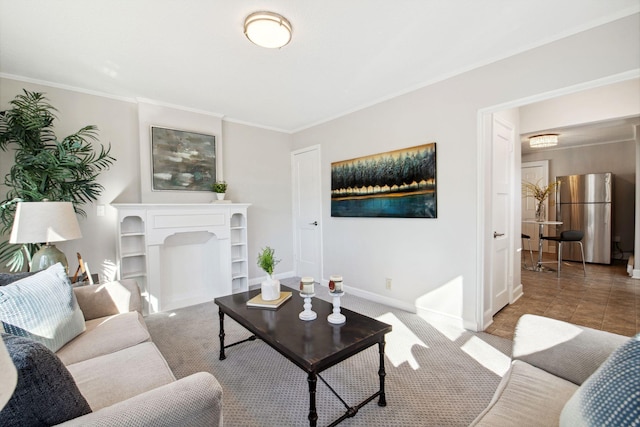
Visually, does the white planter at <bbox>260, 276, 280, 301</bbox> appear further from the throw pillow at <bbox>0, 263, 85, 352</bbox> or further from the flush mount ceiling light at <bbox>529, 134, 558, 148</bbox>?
the flush mount ceiling light at <bbox>529, 134, 558, 148</bbox>

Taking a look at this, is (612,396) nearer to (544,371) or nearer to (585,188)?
(544,371)

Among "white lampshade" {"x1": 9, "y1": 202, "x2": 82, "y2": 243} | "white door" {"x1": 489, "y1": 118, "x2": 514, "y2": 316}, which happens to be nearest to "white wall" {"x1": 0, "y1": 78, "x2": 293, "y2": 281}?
"white lampshade" {"x1": 9, "y1": 202, "x2": 82, "y2": 243}

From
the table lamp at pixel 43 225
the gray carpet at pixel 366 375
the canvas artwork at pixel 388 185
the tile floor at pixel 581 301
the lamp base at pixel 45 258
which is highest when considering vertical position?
the canvas artwork at pixel 388 185

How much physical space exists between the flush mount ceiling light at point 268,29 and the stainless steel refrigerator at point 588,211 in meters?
6.42

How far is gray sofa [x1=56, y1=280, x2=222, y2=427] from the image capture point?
0.83 m

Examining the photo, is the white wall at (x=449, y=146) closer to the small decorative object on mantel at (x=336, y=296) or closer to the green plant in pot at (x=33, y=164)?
the small decorative object on mantel at (x=336, y=296)

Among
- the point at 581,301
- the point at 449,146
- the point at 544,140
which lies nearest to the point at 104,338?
the point at 449,146

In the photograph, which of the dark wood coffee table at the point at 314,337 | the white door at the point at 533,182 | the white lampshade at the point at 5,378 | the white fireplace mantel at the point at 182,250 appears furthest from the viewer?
the white door at the point at 533,182

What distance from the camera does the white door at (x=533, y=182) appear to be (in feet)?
20.5

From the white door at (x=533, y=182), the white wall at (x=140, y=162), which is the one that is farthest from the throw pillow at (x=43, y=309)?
the white door at (x=533, y=182)

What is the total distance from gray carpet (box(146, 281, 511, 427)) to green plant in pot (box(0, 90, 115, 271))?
1.51 meters

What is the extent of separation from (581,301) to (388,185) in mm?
2729

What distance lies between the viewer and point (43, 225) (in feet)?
6.64

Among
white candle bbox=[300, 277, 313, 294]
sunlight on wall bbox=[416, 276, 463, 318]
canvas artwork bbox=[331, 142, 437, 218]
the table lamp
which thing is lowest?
sunlight on wall bbox=[416, 276, 463, 318]
